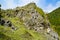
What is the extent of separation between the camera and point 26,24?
81.2 metres

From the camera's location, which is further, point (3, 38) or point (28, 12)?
point (28, 12)

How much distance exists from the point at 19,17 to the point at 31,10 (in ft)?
21.0

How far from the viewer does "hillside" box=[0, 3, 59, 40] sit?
66.9 metres

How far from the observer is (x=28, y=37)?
66188 mm

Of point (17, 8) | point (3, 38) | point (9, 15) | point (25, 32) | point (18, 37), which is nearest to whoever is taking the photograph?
point (3, 38)

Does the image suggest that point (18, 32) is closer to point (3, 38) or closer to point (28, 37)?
point (28, 37)

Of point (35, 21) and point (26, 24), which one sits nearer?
point (26, 24)

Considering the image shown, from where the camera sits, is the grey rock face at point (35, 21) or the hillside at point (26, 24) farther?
the grey rock face at point (35, 21)

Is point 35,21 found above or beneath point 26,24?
above

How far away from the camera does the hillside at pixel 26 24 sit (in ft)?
220

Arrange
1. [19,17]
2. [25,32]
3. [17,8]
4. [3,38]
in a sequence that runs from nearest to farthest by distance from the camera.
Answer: [3,38]
[25,32]
[19,17]
[17,8]

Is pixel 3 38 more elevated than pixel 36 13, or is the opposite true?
pixel 36 13

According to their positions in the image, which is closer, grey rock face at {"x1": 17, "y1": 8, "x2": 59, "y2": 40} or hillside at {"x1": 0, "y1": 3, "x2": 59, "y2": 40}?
hillside at {"x1": 0, "y1": 3, "x2": 59, "y2": 40}

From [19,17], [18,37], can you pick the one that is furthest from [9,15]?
[18,37]
